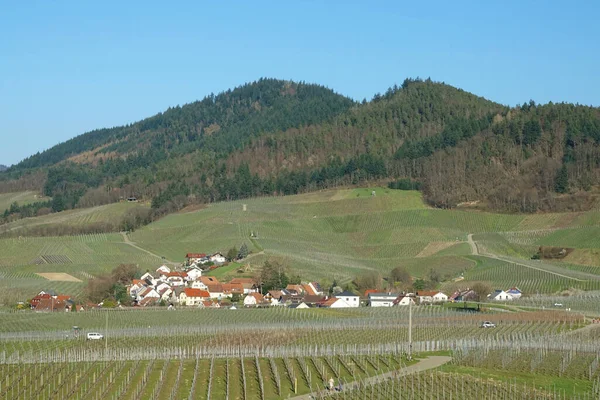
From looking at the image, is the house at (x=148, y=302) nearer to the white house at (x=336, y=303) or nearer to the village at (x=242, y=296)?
the village at (x=242, y=296)

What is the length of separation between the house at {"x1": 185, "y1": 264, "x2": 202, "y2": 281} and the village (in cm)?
77

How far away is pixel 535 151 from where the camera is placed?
473 feet

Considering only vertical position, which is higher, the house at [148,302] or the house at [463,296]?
the house at [148,302]

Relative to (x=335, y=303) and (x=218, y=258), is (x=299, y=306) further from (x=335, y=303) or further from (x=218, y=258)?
(x=218, y=258)

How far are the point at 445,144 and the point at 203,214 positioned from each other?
4432 cm

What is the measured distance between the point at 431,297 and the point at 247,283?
613 inches

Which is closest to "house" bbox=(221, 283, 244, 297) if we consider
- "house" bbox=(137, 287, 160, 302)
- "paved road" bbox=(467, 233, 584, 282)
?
"house" bbox=(137, 287, 160, 302)

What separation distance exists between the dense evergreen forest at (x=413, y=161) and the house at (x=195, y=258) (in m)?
33.6

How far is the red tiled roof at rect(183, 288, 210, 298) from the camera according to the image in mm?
83994

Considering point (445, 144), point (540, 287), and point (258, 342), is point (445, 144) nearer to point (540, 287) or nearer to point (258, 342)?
point (540, 287)

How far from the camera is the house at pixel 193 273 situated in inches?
3684

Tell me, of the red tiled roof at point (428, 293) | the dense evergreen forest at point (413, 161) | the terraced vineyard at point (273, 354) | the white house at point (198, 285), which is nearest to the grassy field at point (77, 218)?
the dense evergreen forest at point (413, 161)

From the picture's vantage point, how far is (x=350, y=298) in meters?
81.7

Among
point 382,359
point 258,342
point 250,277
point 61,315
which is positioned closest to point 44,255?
point 250,277
